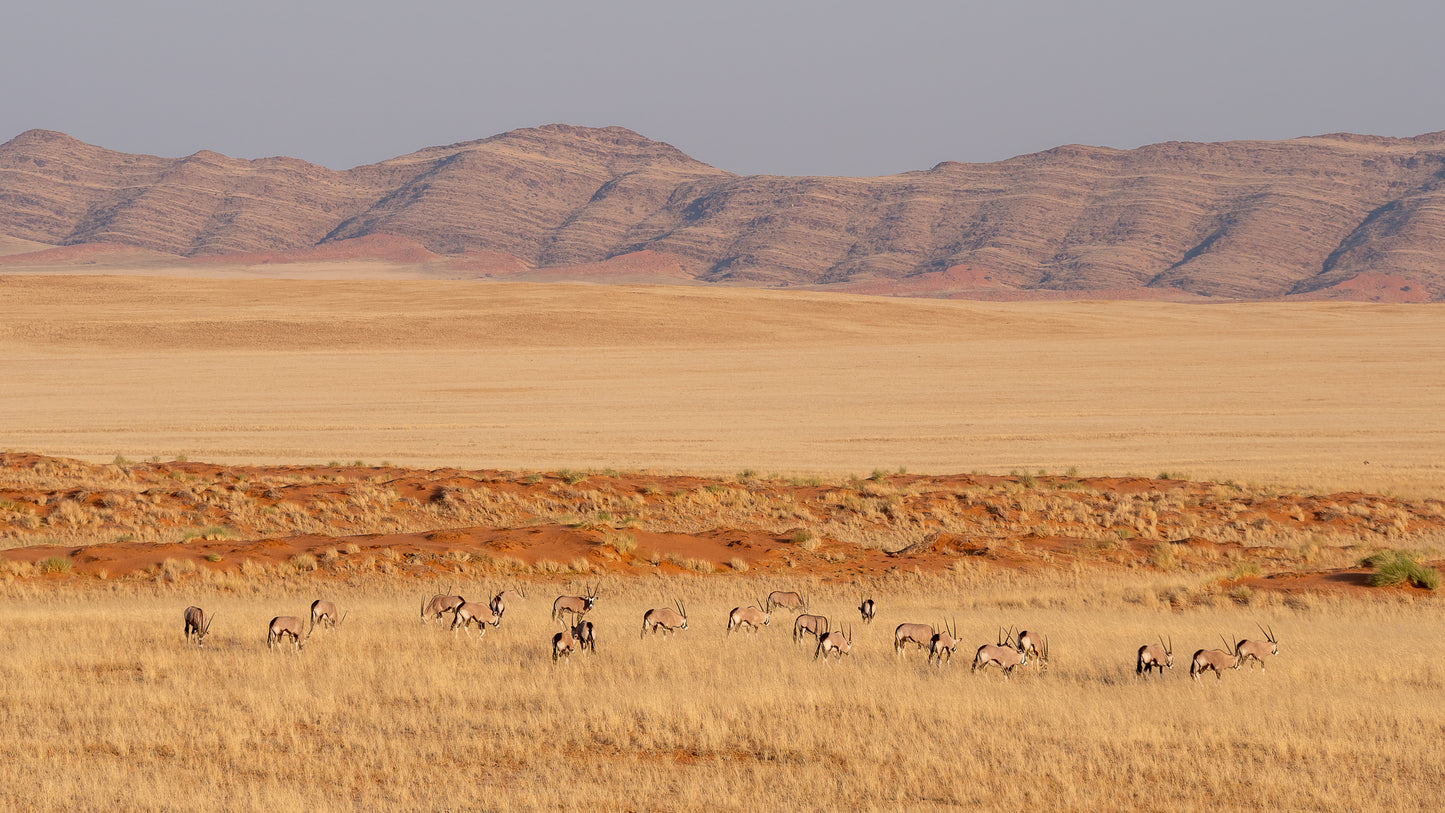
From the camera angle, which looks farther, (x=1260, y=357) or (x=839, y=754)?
(x=1260, y=357)

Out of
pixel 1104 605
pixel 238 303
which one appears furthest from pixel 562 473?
pixel 238 303

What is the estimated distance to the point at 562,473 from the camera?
32.0 m

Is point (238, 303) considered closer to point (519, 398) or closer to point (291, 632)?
point (519, 398)

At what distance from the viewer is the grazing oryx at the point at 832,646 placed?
1295cm

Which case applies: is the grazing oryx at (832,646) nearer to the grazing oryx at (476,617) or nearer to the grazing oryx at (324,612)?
the grazing oryx at (476,617)

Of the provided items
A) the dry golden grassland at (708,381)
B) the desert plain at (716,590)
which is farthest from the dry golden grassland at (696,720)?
the dry golden grassland at (708,381)

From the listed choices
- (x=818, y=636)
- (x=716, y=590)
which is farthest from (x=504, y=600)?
(x=818, y=636)

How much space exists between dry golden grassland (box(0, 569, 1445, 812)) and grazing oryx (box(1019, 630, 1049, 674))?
0.57ft

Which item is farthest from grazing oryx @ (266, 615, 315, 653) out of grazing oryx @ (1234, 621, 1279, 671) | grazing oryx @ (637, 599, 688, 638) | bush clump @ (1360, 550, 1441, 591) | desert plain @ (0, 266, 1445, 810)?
bush clump @ (1360, 550, 1441, 591)

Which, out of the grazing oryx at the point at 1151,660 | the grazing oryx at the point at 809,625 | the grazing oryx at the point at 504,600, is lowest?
the grazing oryx at the point at 504,600

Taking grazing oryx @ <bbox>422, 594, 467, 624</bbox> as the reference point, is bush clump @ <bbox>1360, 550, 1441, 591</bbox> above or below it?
above

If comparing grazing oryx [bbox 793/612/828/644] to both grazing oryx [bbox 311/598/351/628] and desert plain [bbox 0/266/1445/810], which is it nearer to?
desert plain [bbox 0/266/1445/810]

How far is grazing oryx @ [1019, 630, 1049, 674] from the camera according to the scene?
12.7m

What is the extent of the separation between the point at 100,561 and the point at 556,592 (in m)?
7.29
